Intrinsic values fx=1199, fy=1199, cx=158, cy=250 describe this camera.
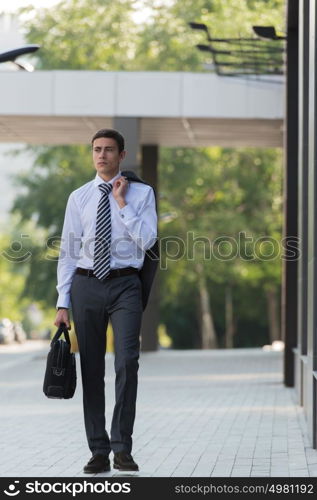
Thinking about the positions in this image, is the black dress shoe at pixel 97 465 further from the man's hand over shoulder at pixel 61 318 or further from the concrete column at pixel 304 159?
the concrete column at pixel 304 159

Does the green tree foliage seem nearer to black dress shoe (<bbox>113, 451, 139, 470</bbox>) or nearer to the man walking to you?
the man walking

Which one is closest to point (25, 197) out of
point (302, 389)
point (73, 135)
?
point (73, 135)

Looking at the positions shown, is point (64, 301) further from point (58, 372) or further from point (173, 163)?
point (173, 163)

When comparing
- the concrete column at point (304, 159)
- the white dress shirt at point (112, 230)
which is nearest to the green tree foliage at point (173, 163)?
the concrete column at point (304, 159)

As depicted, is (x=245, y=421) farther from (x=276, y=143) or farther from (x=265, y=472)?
(x=276, y=143)

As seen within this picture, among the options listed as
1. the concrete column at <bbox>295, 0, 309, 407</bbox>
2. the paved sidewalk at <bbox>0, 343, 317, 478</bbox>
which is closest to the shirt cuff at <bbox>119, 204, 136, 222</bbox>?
the paved sidewalk at <bbox>0, 343, 317, 478</bbox>

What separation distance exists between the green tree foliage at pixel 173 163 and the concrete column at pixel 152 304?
12.4 meters

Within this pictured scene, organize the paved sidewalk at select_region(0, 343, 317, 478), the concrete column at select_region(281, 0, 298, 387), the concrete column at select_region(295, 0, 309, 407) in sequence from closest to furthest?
the paved sidewalk at select_region(0, 343, 317, 478) < the concrete column at select_region(295, 0, 309, 407) < the concrete column at select_region(281, 0, 298, 387)

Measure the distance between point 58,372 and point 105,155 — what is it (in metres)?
1.36

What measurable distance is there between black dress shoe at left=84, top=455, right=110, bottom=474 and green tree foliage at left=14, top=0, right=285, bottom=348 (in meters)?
31.3

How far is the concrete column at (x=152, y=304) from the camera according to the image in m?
25.9

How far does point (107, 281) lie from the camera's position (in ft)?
24.1

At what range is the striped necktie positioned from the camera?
7312mm
